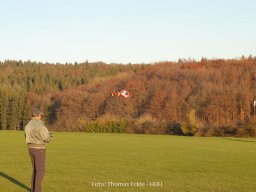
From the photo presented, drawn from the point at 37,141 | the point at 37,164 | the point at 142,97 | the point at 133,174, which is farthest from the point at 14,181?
the point at 142,97

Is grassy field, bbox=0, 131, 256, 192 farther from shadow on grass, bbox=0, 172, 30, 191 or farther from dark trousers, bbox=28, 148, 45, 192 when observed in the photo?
dark trousers, bbox=28, 148, 45, 192

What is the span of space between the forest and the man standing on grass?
46640mm

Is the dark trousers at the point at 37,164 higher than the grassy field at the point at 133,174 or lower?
higher

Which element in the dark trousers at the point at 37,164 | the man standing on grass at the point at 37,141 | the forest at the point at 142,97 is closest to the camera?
the man standing on grass at the point at 37,141

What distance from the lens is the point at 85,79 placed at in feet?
565

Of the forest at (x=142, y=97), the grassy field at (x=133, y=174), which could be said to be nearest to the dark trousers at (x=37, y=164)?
the grassy field at (x=133, y=174)

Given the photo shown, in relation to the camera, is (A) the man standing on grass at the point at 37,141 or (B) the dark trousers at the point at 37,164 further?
(B) the dark trousers at the point at 37,164

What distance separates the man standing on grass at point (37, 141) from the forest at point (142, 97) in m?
46.6

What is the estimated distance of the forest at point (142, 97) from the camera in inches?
3230

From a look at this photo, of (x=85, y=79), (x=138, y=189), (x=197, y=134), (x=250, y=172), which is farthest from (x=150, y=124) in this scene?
(x=85, y=79)

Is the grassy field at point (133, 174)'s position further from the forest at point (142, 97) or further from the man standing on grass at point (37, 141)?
the forest at point (142, 97)

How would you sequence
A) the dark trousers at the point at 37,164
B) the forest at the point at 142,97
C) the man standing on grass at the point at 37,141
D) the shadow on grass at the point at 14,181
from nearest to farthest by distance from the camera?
the man standing on grass at the point at 37,141 < the dark trousers at the point at 37,164 < the shadow on grass at the point at 14,181 < the forest at the point at 142,97

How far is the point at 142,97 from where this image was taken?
419ft

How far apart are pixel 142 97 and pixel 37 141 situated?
117 metres
